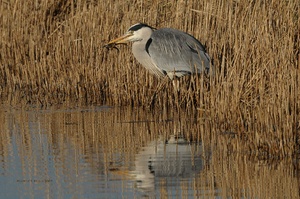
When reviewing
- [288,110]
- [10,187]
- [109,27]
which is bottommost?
[10,187]

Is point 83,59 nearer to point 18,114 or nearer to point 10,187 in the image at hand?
point 18,114

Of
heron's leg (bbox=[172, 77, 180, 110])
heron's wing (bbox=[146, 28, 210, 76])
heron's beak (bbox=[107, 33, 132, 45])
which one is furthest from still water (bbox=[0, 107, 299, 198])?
heron's beak (bbox=[107, 33, 132, 45])

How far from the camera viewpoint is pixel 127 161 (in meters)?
6.46

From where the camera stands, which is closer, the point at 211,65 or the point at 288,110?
the point at 288,110

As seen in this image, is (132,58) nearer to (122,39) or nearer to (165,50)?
(122,39)

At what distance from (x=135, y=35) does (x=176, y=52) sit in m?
0.55

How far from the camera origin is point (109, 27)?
10.4 m

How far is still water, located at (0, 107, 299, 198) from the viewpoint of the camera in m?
5.40

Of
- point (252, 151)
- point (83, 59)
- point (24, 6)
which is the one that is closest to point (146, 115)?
point (83, 59)

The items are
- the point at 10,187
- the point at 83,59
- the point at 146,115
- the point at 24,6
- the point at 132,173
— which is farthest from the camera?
the point at 24,6

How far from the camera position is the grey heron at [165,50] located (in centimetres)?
947

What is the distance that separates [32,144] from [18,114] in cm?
190

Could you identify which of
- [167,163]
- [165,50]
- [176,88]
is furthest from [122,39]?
[167,163]

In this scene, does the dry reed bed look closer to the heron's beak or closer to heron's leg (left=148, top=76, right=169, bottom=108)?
heron's leg (left=148, top=76, right=169, bottom=108)
